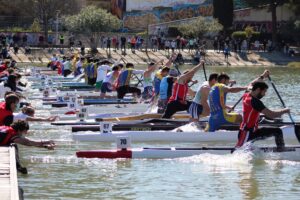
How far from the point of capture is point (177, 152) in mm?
16047

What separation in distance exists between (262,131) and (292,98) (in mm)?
17100

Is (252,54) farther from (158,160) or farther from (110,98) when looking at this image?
(158,160)

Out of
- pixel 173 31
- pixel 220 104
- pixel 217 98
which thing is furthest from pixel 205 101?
pixel 173 31

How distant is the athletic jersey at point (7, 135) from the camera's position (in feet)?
44.5

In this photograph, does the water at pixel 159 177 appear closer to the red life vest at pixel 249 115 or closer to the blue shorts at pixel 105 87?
the red life vest at pixel 249 115

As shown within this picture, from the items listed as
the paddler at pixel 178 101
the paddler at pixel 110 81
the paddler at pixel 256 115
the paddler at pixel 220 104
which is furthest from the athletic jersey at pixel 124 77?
the paddler at pixel 256 115

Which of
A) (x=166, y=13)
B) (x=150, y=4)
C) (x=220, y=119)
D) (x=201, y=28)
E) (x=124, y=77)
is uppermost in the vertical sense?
(x=150, y=4)

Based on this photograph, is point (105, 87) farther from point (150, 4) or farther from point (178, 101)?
point (150, 4)

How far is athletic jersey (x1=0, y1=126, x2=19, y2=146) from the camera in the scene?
535 inches

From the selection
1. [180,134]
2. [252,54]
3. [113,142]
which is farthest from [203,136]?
[252,54]

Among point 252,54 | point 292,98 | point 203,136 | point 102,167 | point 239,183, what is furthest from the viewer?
point 252,54

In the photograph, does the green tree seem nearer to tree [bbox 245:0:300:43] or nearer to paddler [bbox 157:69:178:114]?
tree [bbox 245:0:300:43]

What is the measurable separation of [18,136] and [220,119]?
5.22 metres

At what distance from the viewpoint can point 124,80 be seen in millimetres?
26078
